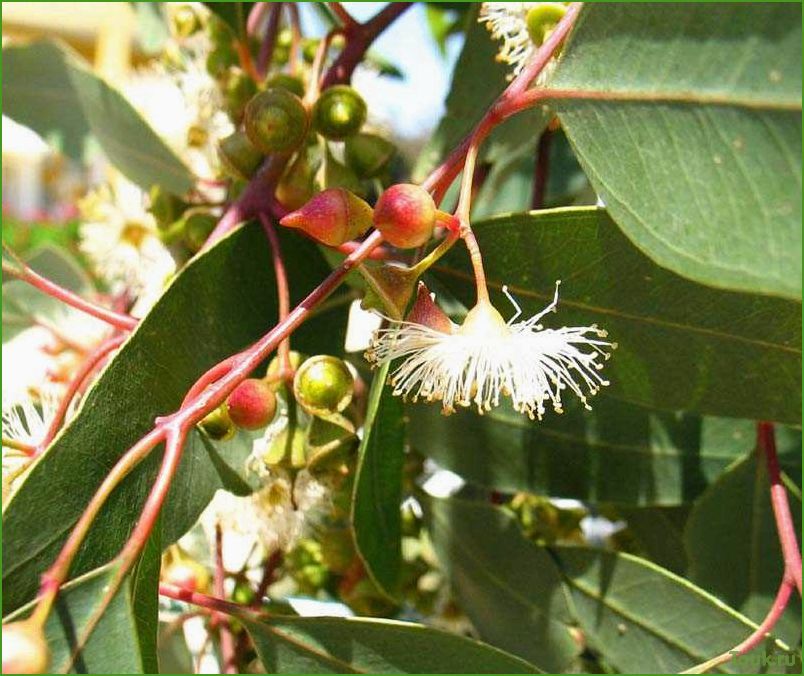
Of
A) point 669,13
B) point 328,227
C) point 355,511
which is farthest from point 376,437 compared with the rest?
point 669,13

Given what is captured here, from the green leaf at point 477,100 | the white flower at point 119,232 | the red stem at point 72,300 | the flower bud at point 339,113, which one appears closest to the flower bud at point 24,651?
the red stem at point 72,300

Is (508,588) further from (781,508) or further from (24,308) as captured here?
(24,308)

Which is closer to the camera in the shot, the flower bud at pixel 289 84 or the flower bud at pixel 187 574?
the flower bud at pixel 289 84

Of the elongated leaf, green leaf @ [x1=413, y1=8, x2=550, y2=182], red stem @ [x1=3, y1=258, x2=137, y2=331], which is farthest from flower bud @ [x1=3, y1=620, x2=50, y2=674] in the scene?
green leaf @ [x1=413, y1=8, x2=550, y2=182]

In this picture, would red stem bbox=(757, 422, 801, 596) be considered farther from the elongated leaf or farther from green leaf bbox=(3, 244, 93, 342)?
green leaf bbox=(3, 244, 93, 342)

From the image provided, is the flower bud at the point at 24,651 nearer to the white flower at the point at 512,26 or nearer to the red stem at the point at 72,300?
the red stem at the point at 72,300

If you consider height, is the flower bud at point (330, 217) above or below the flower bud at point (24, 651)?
above
